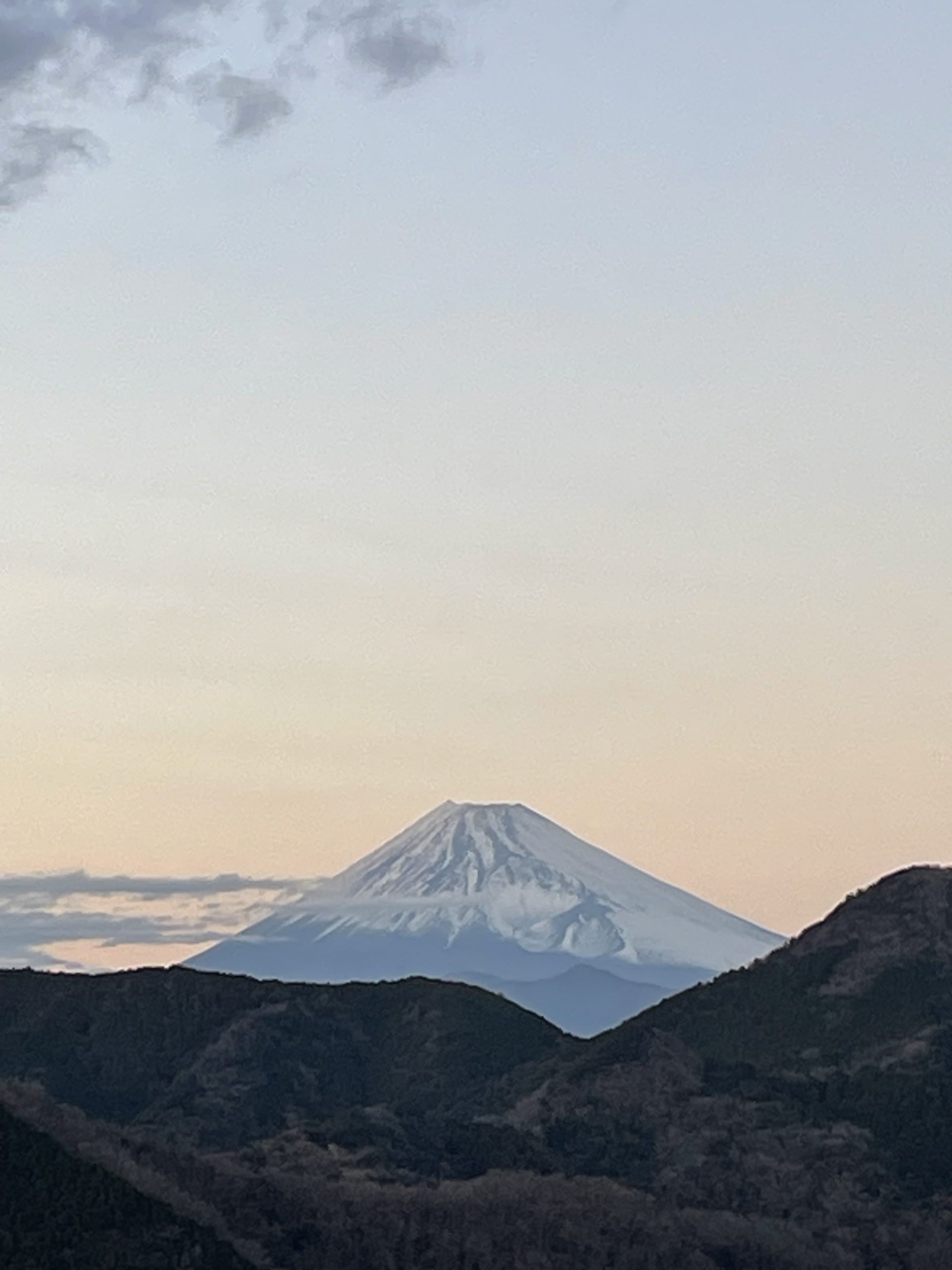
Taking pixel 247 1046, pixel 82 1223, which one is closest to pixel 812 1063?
pixel 247 1046

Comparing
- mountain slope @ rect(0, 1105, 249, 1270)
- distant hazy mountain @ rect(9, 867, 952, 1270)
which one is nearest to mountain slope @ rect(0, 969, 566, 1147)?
distant hazy mountain @ rect(9, 867, 952, 1270)

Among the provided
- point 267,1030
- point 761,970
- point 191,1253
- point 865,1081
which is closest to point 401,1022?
point 267,1030

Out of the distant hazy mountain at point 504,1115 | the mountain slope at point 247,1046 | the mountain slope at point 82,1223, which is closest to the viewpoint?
the mountain slope at point 82,1223

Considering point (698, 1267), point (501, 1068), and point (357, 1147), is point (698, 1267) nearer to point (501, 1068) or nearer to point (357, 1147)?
point (357, 1147)

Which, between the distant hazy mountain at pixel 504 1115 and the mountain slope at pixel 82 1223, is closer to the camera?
the mountain slope at pixel 82 1223

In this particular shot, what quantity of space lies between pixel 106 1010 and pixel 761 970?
1778 inches

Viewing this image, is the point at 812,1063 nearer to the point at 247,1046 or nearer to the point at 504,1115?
the point at 504,1115

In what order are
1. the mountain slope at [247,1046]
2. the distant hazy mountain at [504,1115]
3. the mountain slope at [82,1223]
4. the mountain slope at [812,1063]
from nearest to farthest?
the mountain slope at [82,1223] → the distant hazy mountain at [504,1115] → the mountain slope at [812,1063] → the mountain slope at [247,1046]

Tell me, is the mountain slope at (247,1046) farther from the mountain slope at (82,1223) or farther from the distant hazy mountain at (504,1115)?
the mountain slope at (82,1223)

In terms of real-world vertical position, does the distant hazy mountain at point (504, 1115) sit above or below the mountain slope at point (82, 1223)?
above

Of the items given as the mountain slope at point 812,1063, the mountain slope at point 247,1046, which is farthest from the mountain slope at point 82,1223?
the mountain slope at point 247,1046

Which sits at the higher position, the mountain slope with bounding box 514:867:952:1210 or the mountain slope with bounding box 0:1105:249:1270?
the mountain slope with bounding box 514:867:952:1210

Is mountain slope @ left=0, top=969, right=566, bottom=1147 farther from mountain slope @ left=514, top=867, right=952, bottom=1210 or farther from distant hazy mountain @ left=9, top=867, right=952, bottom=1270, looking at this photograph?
mountain slope @ left=514, top=867, right=952, bottom=1210

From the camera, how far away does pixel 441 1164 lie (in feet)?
447
